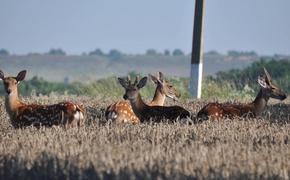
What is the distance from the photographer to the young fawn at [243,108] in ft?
57.9

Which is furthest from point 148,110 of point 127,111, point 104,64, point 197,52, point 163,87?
point 104,64

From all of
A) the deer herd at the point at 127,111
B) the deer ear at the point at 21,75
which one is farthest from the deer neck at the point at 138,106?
the deer ear at the point at 21,75

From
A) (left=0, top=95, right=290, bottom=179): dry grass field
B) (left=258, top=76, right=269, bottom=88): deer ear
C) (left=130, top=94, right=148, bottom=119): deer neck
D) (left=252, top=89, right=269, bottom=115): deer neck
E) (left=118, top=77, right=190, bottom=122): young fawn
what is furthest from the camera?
(left=258, top=76, right=269, bottom=88): deer ear

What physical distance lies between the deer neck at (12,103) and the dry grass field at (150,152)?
1331mm

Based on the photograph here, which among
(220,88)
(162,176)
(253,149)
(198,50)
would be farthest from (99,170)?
(220,88)

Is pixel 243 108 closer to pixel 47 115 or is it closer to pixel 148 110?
pixel 148 110

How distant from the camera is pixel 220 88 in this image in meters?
30.6

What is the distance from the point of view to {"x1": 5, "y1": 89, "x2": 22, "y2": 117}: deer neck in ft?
57.6

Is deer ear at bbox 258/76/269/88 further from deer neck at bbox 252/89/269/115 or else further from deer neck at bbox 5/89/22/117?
deer neck at bbox 5/89/22/117

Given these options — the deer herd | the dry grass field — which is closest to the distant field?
the deer herd

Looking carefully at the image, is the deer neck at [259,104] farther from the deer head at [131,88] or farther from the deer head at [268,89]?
the deer head at [131,88]

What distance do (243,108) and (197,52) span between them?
29.0 ft

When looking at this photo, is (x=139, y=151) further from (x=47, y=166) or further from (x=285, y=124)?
(x=285, y=124)

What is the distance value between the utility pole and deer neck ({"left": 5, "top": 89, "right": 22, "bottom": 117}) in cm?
968
